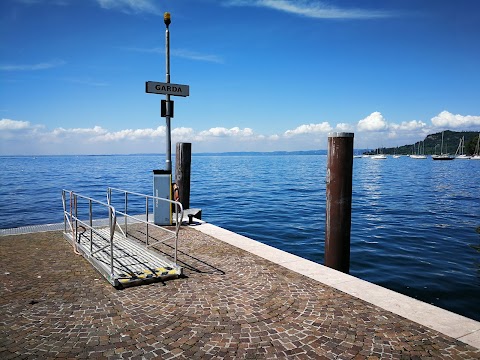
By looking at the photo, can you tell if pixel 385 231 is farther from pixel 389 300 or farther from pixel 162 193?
pixel 389 300

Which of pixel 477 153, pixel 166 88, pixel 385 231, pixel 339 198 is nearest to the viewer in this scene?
pixel 339 198

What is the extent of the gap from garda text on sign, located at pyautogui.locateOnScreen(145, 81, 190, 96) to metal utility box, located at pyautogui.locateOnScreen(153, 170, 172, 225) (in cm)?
236

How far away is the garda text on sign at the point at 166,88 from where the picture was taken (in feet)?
31.4

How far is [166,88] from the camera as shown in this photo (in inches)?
388

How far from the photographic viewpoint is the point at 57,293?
16.8 feet

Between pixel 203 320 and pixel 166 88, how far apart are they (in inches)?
292

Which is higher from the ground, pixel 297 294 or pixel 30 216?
pixel 297 294

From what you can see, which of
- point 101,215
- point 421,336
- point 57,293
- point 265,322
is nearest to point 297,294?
point 265,322

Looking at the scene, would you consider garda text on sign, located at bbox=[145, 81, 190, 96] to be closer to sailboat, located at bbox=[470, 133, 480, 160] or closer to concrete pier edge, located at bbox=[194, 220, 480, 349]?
concrete pier edge, located at bbox=[194, 220, 480, 349]

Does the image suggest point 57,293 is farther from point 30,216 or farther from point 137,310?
point 30,216

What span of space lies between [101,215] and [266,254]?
13.5 meters

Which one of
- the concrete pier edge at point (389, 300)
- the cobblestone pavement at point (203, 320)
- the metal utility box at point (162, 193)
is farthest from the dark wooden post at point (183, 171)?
the cobblestone pavement at point (203, 320)

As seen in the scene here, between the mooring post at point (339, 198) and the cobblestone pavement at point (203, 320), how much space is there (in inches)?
43.1

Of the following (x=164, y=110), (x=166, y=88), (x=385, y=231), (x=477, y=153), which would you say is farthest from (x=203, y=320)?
(x=477, y=153)
